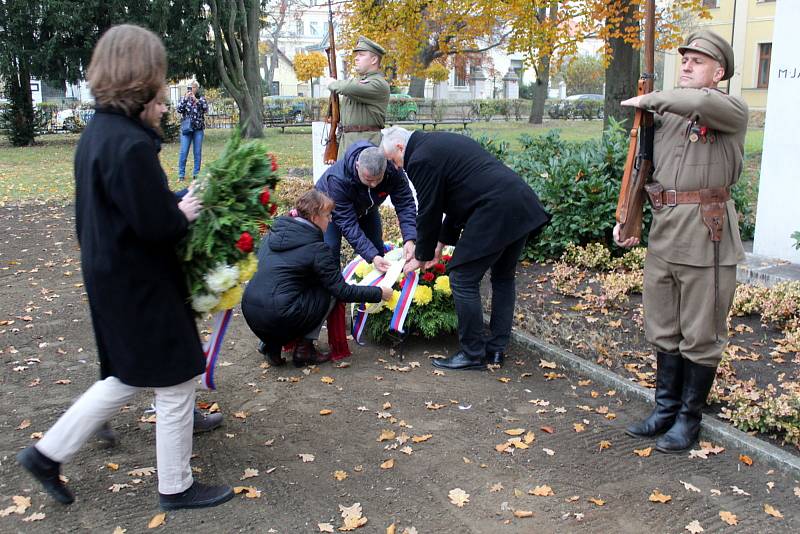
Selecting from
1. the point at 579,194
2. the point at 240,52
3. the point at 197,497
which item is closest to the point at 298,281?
the point at 197,497

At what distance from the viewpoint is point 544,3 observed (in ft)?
46.3

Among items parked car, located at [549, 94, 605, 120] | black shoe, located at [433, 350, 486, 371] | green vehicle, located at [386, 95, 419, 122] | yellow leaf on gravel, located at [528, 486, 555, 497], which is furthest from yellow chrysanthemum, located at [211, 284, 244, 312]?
parked car, located at [549, 94, 605, 120]

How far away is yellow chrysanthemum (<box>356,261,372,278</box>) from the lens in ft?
18.9

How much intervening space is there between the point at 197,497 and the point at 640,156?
280 cm

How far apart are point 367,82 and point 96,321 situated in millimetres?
4779

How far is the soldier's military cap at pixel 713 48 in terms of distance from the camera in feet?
12.1

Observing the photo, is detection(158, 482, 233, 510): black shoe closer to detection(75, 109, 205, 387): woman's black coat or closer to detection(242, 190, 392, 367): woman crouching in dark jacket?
detection(75, 109, 205, 387): woman's black coat

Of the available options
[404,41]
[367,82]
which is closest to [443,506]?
[367,82]

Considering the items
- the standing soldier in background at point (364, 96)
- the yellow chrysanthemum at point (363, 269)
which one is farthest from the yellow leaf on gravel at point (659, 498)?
the standing soldier in background at point (364, 96)

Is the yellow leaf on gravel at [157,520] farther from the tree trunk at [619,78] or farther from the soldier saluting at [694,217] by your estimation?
the tree trunk at [619,78]

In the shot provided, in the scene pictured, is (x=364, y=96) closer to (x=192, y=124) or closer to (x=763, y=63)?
(x=192, y=124)

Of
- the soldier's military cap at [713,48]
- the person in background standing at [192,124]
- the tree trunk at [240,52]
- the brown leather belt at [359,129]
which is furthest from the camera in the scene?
the tree trunk at [240,52]

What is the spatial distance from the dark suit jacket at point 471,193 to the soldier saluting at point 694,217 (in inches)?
41.9

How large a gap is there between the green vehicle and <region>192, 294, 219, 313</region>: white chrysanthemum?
32.7 metres
